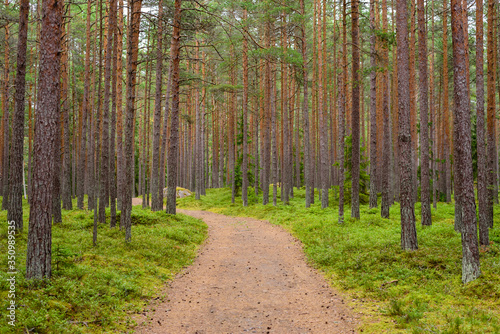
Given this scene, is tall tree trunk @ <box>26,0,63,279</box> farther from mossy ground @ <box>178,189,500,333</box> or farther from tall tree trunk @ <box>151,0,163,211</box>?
tall tree trunk @ <box>151,0,163,211</box>

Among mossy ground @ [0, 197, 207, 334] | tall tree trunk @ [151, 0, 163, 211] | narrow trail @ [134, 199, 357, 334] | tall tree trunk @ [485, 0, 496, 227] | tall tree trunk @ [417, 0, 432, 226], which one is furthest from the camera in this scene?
tall tree trunk @ [151, 0, 163, 211]

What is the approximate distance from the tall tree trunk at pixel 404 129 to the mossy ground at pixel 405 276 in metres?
0.54

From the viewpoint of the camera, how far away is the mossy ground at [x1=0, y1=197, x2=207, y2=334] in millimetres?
4961

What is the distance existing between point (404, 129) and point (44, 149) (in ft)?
27.8

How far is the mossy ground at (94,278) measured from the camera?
4.96 m

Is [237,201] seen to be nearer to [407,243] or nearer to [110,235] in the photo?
[110,235]

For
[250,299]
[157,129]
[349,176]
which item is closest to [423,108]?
[349,176]

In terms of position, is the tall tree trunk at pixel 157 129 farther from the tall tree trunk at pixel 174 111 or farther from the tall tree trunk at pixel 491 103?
the tall tree trunk at pixel 491 103

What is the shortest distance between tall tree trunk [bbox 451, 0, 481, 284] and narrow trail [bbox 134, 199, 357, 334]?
2.75 meters

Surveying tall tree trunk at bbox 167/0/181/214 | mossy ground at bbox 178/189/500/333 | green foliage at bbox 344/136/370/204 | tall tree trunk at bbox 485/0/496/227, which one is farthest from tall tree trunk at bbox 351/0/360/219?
tall tree trunk at bbox 167/0/181/214

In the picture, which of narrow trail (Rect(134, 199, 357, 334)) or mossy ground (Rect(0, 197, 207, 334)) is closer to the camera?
mossy ground (Rect(0, 197, 207, 334))

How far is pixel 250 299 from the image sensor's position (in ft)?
22.2

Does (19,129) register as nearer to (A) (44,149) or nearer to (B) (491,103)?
(A) (44,149)

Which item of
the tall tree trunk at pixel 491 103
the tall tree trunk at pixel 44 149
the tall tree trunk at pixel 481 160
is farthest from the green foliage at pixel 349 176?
the tall tree trunk at pixel 44 149
